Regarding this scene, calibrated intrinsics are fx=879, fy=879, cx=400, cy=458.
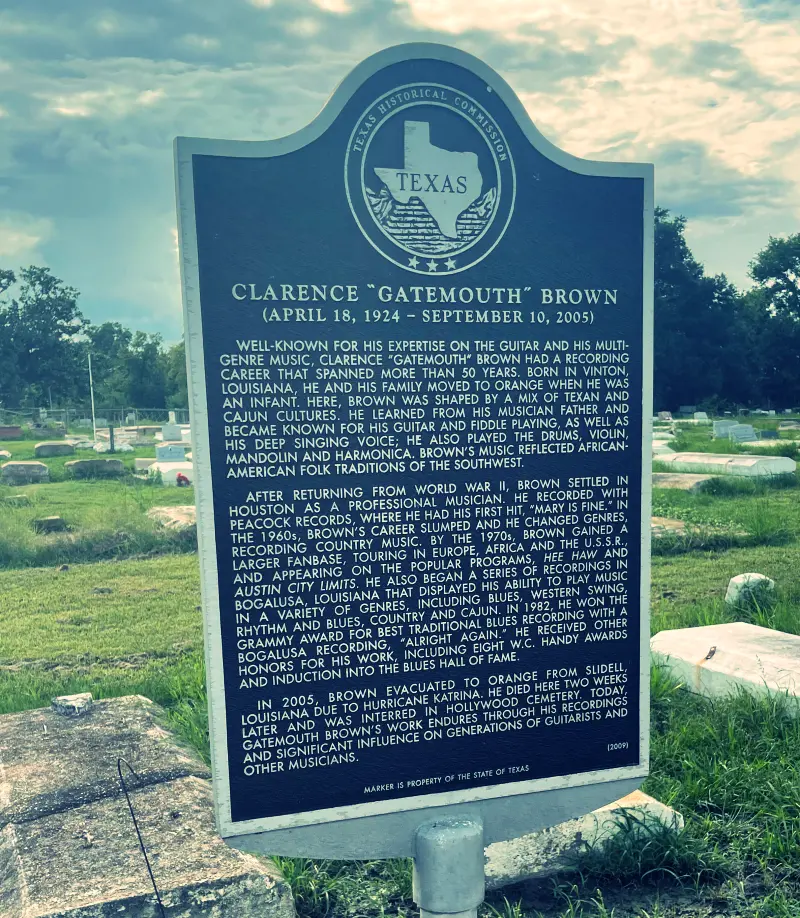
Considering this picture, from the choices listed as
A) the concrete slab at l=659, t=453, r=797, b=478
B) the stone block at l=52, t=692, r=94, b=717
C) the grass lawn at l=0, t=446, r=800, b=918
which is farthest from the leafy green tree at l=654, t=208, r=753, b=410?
the stone block at l=52, t=692, r=94, b=717

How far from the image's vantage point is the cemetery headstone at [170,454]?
19558 millimetres

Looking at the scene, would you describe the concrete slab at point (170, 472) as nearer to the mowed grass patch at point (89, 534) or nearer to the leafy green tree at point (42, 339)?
the mowed grass patch at point (89, 534)

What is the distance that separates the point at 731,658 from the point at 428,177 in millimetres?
3522

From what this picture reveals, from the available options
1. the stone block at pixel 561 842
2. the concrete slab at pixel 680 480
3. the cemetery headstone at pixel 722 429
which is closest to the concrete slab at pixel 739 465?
the concrete slab at pixel 680 480

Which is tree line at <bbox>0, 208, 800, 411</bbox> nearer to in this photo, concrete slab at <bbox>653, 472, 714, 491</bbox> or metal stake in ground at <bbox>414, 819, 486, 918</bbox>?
concrete slab at <bbox>653, 472, 714, 491</bbox>

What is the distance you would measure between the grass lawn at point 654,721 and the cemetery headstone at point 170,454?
9124 millimetres

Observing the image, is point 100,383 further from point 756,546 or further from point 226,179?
point 226,179

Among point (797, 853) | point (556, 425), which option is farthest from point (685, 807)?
point (556, 425)

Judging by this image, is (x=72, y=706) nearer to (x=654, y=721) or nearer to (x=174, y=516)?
(x=654, y=721)

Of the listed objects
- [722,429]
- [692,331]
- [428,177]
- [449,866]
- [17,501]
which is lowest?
[17,501]

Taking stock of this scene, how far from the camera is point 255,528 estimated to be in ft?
8.38

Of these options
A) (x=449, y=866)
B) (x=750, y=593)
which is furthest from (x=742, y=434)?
(x=449, y=866)

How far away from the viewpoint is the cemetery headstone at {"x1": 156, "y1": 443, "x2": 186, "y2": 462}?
1956cm

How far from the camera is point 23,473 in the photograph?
17.5 m
